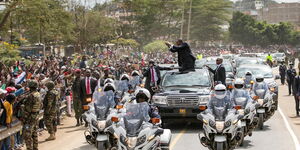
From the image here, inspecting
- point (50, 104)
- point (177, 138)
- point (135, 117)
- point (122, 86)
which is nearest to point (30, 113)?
point (50, 104)

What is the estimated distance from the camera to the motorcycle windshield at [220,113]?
11.9m

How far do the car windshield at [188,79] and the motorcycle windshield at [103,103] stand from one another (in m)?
4.72

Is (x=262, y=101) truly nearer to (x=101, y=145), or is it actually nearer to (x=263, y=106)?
(x=263, y=106)

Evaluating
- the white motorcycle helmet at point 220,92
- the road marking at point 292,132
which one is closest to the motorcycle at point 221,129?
the white motorcycle helmet at point 220,92

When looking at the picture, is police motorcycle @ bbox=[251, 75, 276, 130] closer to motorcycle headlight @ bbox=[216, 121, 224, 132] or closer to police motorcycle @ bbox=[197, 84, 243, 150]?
police motorcycle @ bbox=[197, 84, 243, 150]

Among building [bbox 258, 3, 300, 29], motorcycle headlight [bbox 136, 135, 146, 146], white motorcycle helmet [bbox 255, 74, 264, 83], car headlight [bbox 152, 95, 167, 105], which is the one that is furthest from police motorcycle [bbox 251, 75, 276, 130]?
building [bbox 258, 3, 300, 29]

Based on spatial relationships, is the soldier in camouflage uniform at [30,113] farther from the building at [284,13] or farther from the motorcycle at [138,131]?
the building at [284,13]

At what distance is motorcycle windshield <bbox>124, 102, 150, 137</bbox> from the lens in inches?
392

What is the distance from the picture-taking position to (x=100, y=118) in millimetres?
12781

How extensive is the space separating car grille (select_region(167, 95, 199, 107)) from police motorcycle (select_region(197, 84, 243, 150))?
4237 millimetres

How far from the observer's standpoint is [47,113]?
52.4 feet

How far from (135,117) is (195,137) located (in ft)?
18.8

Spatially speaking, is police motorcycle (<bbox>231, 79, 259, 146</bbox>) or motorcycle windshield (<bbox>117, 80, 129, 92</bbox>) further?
motorcycle windshield (<bbox>117, 80, 129, 92</bbox>)

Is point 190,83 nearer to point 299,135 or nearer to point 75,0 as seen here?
point 299,135
